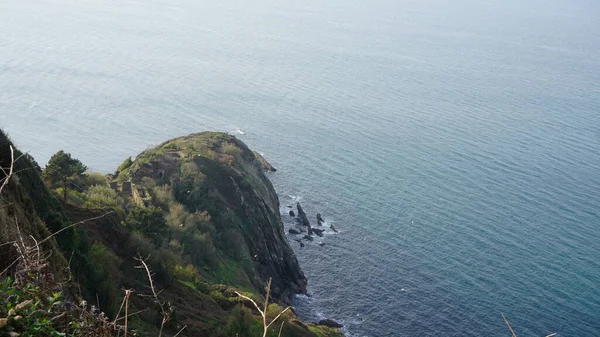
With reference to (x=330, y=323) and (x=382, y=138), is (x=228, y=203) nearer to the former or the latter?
(x=330, y=323)

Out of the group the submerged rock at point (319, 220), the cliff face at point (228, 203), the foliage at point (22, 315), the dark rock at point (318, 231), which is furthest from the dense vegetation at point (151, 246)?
the submerged rock at point (319, 220)

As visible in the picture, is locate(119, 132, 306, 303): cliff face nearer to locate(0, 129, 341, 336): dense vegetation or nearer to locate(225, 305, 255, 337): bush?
locate(0, 129, 341, 336): dense vegetation

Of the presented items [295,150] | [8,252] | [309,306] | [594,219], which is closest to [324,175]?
[295,150]

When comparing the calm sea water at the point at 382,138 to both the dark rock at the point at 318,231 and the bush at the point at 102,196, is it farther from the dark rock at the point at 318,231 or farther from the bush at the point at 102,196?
the bush at the point at 102,196

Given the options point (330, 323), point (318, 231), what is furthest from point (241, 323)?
point (318, 231)

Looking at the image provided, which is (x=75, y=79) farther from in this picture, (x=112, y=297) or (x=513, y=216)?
(x=112, y=297)

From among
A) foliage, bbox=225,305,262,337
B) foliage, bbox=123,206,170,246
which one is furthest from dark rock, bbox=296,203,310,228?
foliage, bbox=225,305,262,337
